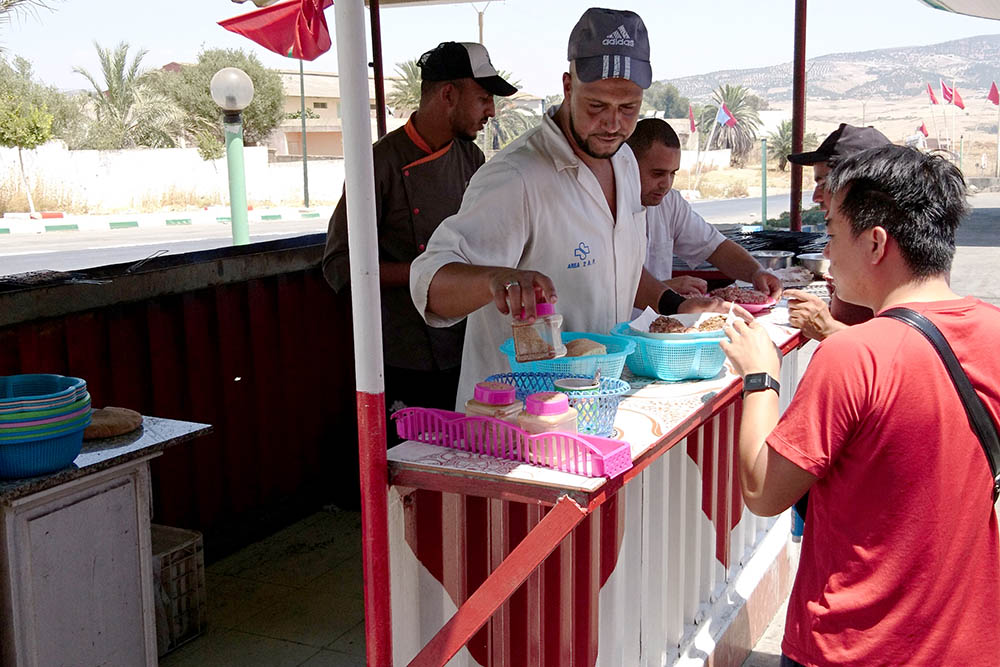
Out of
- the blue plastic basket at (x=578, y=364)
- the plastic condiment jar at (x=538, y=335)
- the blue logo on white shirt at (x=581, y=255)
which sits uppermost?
the blue logo on white shirt at (x=581, y=255)

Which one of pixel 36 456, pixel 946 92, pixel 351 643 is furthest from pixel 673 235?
pixel 946 92

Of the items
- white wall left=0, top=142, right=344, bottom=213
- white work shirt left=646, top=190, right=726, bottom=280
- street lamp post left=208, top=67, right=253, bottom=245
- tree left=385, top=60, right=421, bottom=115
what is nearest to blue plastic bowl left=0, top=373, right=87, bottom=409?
white work shirt left=646, top=190, right=726, bottom=280

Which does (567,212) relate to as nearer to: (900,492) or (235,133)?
(900,492)

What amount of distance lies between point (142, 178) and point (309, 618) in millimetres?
32165

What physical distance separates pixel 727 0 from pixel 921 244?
91.9m

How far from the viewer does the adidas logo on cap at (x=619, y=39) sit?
2.37 metres

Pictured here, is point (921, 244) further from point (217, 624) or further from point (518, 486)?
point (217, 624)

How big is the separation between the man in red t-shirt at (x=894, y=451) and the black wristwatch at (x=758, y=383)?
143 millimetres

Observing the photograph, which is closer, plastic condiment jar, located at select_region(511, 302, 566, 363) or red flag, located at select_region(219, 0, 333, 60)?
plastic condiment jar, located at select_region(511, 302, 566, 363)

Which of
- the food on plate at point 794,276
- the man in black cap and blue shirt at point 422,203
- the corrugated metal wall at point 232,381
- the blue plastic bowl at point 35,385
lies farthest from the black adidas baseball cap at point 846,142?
the blue plastic bowl at point 35,385

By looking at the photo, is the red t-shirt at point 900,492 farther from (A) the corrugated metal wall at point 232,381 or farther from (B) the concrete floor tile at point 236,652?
(A) the corrugated metal wall at point 232,381

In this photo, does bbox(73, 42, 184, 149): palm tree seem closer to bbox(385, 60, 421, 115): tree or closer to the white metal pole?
bbox(385, 60, 421, 115): tree

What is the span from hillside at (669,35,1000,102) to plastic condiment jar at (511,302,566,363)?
119 meters

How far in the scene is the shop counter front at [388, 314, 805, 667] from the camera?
1761 mm
